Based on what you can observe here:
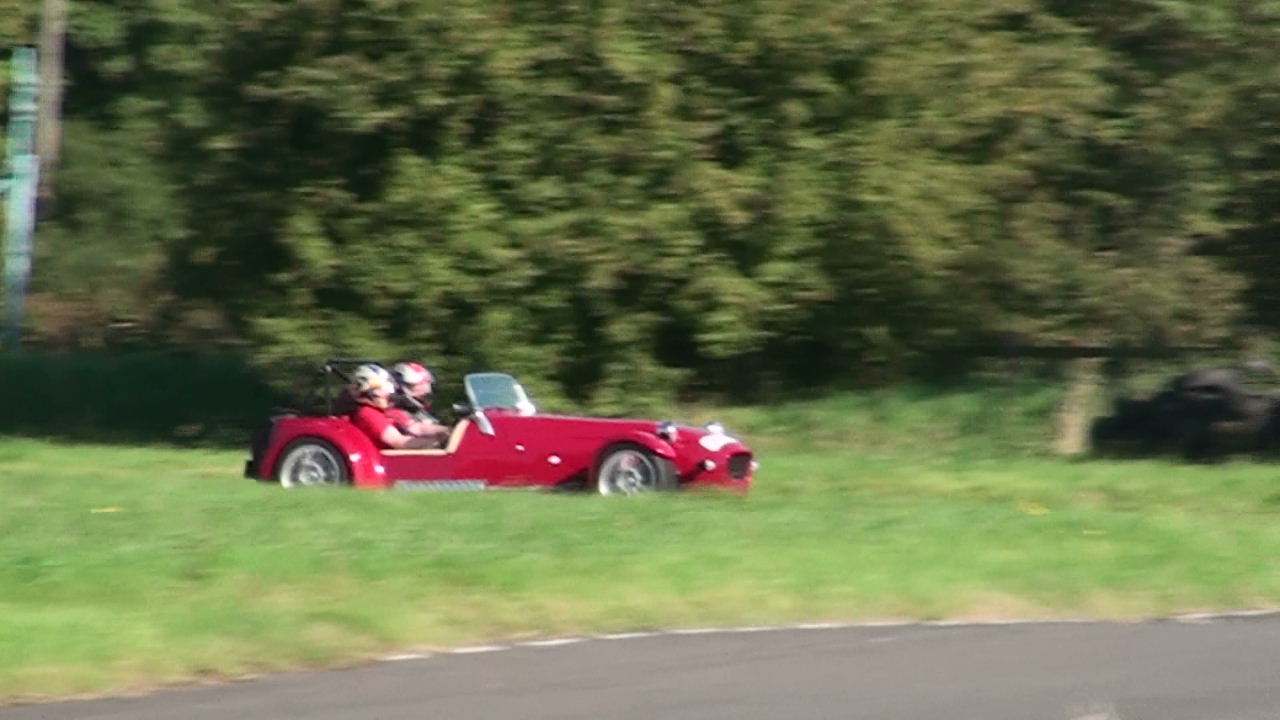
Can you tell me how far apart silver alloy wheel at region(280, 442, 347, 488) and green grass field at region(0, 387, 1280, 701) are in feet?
2.84

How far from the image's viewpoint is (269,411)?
25969 millimetres

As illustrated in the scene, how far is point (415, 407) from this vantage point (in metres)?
17.6

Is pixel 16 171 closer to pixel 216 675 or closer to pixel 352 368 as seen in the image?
pixel 352 368

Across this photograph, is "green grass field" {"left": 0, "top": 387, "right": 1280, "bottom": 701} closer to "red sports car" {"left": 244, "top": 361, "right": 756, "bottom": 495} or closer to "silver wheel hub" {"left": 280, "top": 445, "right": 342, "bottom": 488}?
"red sports car" {"left": 244, "top": 361, "right": 756, "bottom": 495}

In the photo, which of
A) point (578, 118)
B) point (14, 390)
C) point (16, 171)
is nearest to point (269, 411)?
point (14, 390)

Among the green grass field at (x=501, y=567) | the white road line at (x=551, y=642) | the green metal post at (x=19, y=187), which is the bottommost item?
the white road line at (x=551, y=642)

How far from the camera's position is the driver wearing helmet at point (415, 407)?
17.0 m

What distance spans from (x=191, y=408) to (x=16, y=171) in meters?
7.43

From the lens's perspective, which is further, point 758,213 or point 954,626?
point 758,213

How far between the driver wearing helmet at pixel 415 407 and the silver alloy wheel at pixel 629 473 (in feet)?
5.14

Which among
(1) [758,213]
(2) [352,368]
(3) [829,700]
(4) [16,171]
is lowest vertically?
(3) [829,700]

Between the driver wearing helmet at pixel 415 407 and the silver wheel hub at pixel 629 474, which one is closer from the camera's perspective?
the silver wheel hub at pixel 629 474

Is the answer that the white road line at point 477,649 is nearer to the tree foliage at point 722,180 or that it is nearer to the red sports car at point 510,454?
the red sports car at point 510,454

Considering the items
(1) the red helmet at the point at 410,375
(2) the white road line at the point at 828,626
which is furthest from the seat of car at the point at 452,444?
(2) the white road line at the point at 828,626
